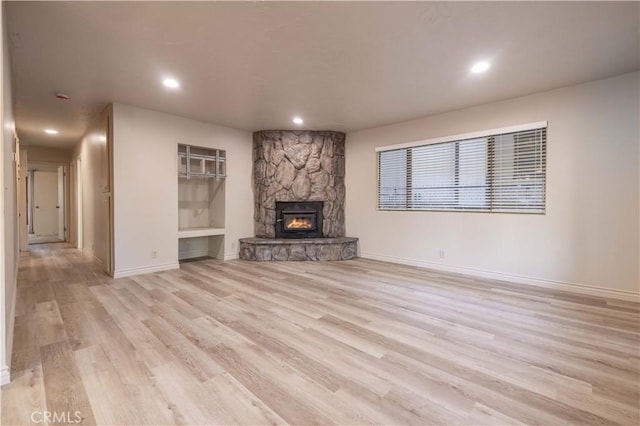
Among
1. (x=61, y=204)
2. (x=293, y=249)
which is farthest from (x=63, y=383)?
(x=61, y=204)

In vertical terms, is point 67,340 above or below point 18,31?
below

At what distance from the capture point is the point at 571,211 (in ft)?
11.1

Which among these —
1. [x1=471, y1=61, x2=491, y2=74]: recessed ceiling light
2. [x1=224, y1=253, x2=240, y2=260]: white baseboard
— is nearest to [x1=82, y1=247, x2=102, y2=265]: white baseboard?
[x1=224, y1=253, x2=240, y2=260]: white baseboard

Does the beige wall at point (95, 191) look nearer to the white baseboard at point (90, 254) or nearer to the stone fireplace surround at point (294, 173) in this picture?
the white baseboard at point (90, 254)

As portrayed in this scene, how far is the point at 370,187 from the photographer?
5.39 meters

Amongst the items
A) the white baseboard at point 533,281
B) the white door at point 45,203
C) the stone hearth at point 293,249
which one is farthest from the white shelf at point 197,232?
the white door at point 45,203

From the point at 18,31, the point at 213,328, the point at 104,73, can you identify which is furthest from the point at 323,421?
the point at 104,73

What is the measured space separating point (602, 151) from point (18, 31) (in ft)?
19.0

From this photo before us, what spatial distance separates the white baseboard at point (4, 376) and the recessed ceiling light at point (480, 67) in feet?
14.2

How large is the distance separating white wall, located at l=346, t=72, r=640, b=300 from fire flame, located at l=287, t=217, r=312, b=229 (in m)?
2.37

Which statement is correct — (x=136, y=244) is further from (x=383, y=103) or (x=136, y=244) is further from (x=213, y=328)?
(x=383, y=103)

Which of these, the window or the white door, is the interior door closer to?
the white door

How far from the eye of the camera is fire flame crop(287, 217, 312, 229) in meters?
5.60

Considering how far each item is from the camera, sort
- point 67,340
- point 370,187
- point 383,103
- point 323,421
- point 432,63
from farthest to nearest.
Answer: point 370,187 < point 383,103 < point 432,63 < point 67,340 < point 323,421
